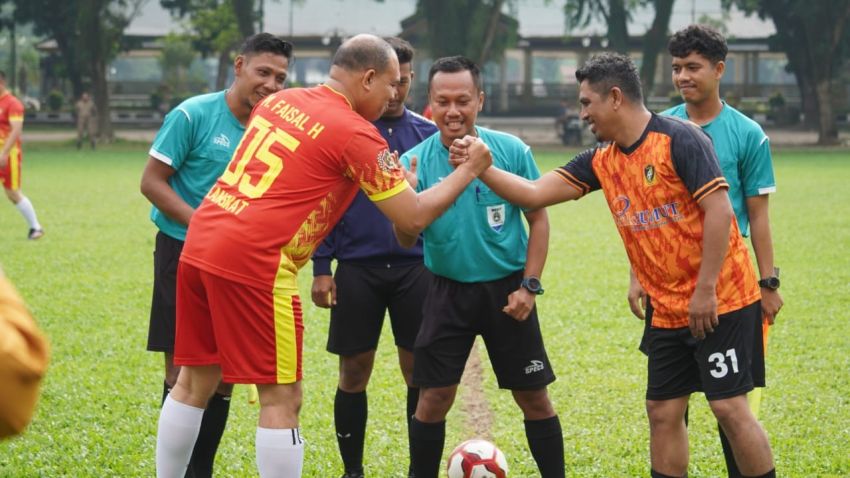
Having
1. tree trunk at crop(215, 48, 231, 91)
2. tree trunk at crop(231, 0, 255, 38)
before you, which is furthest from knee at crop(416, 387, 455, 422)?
tree trunk at crop(215, 48, 231, 91)

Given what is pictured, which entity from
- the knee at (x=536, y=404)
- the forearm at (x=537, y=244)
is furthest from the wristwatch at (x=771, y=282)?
the knee at (x=536, y=404)

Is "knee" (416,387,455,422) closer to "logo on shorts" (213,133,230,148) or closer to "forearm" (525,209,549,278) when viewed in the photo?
"forearm" (525,209,549,278)

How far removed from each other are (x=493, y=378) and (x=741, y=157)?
3420 millimetres

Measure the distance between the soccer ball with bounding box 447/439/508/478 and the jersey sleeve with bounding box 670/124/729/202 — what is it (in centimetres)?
167

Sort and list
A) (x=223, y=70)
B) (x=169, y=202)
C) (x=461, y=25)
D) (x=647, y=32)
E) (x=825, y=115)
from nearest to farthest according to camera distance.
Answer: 1. (x=169, y=202)
2. (x=825, y=115)
3. (x=461, y=25)
4. (x=647, y=32)
5. (x=223, y=70)

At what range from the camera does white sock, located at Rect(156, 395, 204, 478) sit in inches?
200

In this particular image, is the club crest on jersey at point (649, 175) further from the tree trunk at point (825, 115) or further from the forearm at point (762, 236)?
the tree trunk at point (825, 115)

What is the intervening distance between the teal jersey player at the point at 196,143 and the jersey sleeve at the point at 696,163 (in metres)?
2.36

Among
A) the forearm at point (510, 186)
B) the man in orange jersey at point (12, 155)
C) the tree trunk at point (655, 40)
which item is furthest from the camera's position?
the tree trunk at point (655, 40)

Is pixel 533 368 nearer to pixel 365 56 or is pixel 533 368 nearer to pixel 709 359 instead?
pixel 709 359

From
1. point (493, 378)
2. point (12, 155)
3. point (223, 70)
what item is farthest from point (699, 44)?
point (223, 70)

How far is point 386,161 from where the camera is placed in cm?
482

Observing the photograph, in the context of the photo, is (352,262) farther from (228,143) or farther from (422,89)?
(422,89)

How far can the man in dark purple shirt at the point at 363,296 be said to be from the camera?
20.4ft
